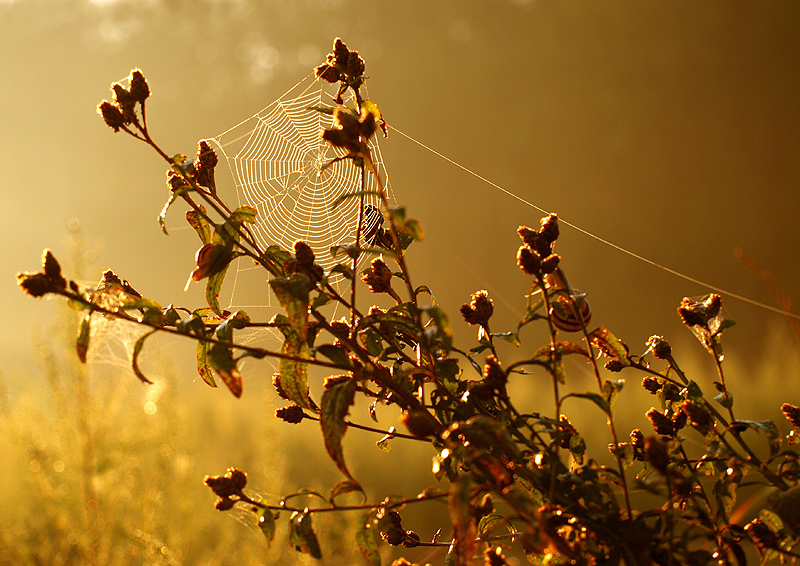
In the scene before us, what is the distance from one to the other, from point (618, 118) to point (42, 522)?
242cm

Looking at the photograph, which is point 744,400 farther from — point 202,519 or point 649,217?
point 202,519

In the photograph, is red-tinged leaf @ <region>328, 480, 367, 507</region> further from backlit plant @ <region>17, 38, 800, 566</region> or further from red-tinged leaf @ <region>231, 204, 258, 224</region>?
red-tinged leaf @ <region>231, 204, 258, 224</region>

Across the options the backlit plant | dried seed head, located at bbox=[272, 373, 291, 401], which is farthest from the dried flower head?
dried seed head, located at bbox=[272, 373, 291, 401]

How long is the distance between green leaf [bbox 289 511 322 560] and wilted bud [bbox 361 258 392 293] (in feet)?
0.41

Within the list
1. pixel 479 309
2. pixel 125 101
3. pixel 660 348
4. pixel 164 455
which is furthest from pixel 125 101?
pixel 164 455

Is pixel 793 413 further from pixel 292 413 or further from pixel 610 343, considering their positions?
pixel 292 413

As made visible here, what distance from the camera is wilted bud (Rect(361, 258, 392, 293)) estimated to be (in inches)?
14.0

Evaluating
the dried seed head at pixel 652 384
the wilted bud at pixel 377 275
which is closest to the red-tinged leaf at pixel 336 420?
the wilted bud at pixel 377 275

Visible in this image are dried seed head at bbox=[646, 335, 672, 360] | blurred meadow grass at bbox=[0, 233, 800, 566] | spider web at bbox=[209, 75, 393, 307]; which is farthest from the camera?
blurred meadow grass at bbox=[0, 233, 800, 566]

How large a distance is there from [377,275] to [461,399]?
91 mm

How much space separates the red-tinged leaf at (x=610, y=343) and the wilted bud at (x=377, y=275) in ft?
0.39

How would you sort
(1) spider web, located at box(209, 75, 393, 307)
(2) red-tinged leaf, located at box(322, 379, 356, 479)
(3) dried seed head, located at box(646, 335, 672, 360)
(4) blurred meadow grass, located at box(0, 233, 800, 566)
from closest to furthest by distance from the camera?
1. (2) red-tinged leaf, located at box(322, 379, 356, 479)
2. (3) dried seed head, located at box(646, 335, 672, 360)
3. (1) spider web, located at box(209, 75, 393, 307)
4. (4) blurred meadow grass, located at box(0, 233, 800, 566)

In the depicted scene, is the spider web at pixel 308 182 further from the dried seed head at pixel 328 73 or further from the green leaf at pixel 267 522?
the green leaf at pixel 267 522

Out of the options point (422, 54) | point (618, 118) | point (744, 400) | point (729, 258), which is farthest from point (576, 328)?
point (422, 54)
